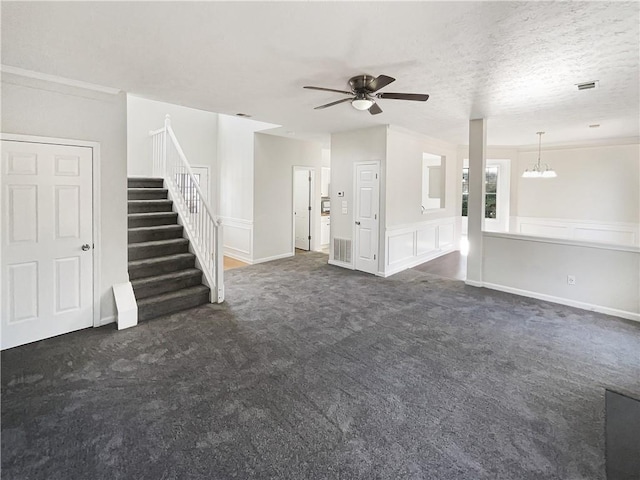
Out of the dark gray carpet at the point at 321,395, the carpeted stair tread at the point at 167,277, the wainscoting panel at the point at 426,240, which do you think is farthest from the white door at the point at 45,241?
the wainscoting panel at the point at 426,240

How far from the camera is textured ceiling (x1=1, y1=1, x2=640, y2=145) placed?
2.15m

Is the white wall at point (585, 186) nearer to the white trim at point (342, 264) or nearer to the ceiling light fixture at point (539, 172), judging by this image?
the ceiling light fixture at point (539, 172)

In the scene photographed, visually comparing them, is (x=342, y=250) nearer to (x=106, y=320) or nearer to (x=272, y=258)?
(x=272, y=258)

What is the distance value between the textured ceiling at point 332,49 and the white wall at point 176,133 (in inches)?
141

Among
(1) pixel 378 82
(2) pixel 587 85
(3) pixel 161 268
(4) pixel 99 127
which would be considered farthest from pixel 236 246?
(2) pixel 587 85

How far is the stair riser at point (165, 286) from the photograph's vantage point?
4.06m

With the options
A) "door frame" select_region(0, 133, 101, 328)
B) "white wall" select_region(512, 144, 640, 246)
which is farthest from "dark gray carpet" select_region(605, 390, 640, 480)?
"white wall" select_region(512, 144, 640, 246)

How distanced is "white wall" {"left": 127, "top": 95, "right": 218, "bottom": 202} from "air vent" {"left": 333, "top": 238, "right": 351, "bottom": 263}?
3.38 m

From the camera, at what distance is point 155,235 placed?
4.79m

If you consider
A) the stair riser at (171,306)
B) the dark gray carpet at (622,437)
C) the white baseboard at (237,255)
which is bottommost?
the dark gray carpet at (622,437)

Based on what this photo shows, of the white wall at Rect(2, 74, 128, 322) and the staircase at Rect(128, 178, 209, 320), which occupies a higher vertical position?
the white wall at Rect(2, 74, 128, 322)

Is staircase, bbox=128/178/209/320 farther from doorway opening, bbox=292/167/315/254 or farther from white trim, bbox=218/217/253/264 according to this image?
doorway opening, bbox=292/167/315/254

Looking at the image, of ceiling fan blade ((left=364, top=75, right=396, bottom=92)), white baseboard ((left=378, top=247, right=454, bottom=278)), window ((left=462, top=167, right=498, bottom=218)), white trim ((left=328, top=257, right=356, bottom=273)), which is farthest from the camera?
window ((left=462, top=167, right=498, bottom=218))

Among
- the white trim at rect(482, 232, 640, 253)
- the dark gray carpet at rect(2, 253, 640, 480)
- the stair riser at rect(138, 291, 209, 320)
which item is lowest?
the dark gray carpet at rect(2, 253, 640, 480)
